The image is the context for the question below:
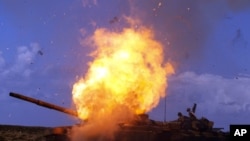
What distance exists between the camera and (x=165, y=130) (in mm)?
26172

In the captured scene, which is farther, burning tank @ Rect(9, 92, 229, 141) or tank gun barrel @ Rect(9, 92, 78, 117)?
tank gun barrel @ Rect(9, 92, 78, 117)

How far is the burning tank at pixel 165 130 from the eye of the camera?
25891 millimetres

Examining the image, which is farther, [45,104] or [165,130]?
[45,104]

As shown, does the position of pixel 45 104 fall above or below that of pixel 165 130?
above

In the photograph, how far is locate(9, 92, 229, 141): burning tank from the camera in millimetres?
25891

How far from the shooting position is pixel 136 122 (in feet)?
87.2

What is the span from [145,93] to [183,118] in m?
3.63

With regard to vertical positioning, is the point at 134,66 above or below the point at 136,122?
above

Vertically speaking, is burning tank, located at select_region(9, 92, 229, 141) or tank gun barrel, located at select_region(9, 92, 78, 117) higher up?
tank gun barrel, located at select_region(9, 92, 78, 117)

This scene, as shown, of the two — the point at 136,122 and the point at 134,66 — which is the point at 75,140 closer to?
the point at 136,122

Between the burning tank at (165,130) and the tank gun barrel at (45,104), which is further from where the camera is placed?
the tank gun barrel at (45,104)

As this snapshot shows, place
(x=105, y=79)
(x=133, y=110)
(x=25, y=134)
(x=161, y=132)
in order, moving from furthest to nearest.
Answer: (x=25, y=134)
(x=105, y=79)
(x=133, y=110)
(x=161, y=132)

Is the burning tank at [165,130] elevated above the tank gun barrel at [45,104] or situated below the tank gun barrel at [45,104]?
below

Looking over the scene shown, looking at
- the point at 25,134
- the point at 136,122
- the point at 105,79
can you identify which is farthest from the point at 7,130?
the point at 136,122
